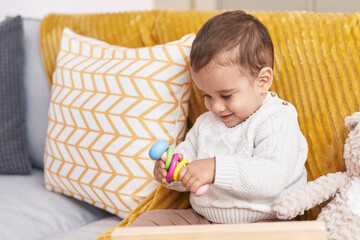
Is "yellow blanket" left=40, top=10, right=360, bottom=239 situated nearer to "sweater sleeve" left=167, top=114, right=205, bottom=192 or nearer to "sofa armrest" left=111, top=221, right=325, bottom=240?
"sweater sleeve" left=167, top=114, right=205, bottom=192

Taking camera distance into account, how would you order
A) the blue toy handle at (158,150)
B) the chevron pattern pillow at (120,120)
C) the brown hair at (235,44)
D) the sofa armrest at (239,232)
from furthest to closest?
1. the chevron pattern pillow at (120,120)
2. the brown hair at (235,44)
3. the blue toy handle at (158,150)
4. the sofa armrest at (239,232)

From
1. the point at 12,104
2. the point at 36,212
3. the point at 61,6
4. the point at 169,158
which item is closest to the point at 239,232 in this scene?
the point at 169,158

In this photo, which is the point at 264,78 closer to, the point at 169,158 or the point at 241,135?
the point at 241,135

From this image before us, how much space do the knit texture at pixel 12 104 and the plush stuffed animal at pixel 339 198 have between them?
0.95 meters

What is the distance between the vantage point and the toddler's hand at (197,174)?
842mm

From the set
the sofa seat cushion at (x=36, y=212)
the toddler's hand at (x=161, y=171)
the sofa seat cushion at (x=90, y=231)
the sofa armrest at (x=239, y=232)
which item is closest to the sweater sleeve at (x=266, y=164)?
the toddler's hand at (x=161, y=171)

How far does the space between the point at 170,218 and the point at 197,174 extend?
0.76 feet

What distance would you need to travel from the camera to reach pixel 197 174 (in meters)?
0.85

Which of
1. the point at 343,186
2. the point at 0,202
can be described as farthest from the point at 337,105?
the point at 0,202

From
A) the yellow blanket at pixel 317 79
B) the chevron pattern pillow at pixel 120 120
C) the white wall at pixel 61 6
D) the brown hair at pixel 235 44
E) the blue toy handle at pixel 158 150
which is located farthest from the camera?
the white wall at pixel 61 6

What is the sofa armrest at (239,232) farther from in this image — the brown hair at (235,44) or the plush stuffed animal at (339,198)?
the brown hair at (235,44)

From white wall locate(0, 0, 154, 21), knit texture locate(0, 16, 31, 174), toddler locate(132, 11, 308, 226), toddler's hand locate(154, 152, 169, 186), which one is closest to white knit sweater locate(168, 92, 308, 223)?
toddler locate(132, 11, 308, 226)

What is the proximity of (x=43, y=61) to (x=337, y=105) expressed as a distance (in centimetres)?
104

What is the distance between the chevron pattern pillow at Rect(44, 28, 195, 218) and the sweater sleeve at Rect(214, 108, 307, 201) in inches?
11.4
